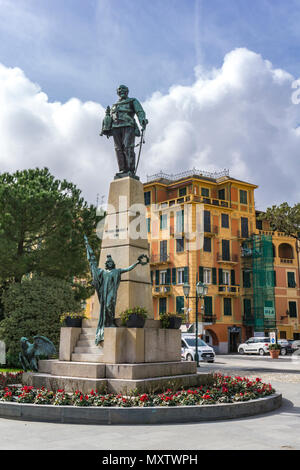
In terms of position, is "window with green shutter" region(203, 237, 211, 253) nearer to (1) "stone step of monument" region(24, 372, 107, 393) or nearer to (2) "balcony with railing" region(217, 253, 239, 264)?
(2) "balcony with railing" region(217, 253, 239, 264)

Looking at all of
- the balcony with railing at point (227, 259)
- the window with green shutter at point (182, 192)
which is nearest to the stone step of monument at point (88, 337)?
the balcony with railing at point (227, 259)

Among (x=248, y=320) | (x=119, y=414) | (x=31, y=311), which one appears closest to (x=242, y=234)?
(x=248, y=320)

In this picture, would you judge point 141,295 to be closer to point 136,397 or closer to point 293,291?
point 136,397

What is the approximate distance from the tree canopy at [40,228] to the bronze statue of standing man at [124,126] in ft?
31.4

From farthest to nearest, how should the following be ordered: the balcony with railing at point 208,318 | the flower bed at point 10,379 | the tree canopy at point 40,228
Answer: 1. the balcony with railing at point 208,318
2. the tree canopy at point 40,228
3. the flower bed at point 10,379

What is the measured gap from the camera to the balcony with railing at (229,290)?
44781 mm

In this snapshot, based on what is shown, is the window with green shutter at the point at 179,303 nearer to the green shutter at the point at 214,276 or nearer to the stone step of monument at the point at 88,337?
the green shutter at the point at 214,276

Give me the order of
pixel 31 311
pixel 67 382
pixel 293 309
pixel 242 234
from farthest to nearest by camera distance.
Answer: pixel 293 309 < pixel 242 234 < pixel 31 311 < pixel 67 382

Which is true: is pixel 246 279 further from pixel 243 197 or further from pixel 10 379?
pixel 10 379

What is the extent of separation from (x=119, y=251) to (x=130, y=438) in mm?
5937

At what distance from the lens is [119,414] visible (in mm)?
7578

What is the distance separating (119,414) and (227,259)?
1556 inches

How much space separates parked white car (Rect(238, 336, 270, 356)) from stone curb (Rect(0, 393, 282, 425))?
31.8 m

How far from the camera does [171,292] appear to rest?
44656mm
